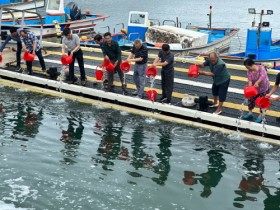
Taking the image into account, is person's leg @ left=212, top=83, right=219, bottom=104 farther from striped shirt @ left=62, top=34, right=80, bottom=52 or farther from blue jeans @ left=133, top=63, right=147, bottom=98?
striped shirt @ left=62, top=34, right=80, bottom=52

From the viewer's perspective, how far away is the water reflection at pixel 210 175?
9.92 meters

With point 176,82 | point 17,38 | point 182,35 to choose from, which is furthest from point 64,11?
point 176,82

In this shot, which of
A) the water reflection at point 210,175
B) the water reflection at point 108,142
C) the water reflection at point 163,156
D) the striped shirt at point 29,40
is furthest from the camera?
the striped shirt at point 29,40

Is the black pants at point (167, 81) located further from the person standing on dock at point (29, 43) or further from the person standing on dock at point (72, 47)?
the person standing on dock at point (29, 43)

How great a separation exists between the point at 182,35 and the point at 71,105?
9.03 meters

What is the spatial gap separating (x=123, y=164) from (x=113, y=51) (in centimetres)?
424

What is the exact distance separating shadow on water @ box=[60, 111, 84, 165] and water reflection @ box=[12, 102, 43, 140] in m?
0.79

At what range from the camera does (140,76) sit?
13.7m

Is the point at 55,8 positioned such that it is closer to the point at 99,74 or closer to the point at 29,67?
the point at 29,67

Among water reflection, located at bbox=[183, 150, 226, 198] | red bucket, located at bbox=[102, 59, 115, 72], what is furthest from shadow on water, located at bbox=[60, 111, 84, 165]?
water reflection, located at bbox=[183, 150, 226, 198]

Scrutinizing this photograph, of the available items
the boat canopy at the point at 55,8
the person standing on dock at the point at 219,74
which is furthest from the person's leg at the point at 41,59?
the boat canopy at the point at 55,8

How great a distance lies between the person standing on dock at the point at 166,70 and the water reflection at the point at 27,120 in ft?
11.4

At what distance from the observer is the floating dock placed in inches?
488

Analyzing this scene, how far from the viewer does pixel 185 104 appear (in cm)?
1351
